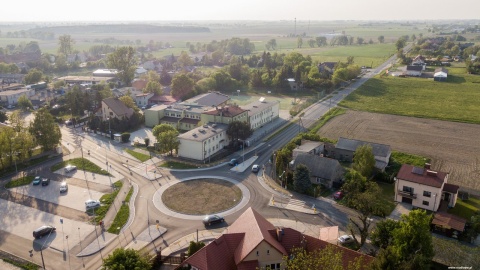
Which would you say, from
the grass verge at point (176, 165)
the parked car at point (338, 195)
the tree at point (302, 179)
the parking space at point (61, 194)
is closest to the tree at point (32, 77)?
the parking space at point (61, 194)

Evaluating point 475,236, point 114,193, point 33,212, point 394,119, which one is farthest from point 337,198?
point 394,119

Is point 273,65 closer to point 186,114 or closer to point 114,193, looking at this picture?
point 186,114

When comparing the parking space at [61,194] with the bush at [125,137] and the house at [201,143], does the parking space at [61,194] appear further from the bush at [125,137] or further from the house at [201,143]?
the bush at [125,137]

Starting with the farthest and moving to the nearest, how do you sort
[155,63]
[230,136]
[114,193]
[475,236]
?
[155,63] < [230,136] < [114,193] < [475,236]

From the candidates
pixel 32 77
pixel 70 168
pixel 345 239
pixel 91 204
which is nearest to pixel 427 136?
pixel 345 239

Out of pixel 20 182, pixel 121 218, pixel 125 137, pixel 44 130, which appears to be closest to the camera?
pixel 121 218

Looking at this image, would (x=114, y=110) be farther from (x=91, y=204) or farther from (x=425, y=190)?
(x=425, y=190)
